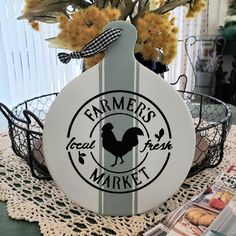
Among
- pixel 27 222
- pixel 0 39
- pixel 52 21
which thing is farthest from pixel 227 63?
pixel 27 222

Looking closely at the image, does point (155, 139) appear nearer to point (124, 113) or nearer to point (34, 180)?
point (124, 113)

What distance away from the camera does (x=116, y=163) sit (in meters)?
0.48

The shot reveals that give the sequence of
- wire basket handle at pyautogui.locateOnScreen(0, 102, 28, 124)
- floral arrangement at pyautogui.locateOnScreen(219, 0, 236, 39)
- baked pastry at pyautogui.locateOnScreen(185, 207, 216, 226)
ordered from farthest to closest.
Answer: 1. floral arrangement at pyautogui.locateOnScreen(219, 0, 236, 39)
2. wire basket handle at pyautogui.locateOnScreen(0, 102, 28, 124)
3. baked pastry at pyautogui.locateOnScreen(185, 207, 216, 226)

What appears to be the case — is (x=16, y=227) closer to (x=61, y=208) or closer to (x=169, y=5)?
(x=61, y=208)

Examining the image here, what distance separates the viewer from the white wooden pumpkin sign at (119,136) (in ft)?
1.53

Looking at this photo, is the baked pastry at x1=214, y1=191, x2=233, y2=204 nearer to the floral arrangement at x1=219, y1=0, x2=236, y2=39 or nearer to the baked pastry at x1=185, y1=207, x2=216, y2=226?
the baked pastry at x1=185, y1=207, x2=216, y2=226

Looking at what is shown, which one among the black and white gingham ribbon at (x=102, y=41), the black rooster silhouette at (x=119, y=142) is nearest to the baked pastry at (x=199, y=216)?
the black rooster silhouette at (x=119, y=142)

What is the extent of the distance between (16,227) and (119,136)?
0.72 ft

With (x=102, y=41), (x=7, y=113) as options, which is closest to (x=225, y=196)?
(x=102, y=41)

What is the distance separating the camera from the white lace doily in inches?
18.1

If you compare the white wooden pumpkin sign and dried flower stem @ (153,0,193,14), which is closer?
the white wooden pumpkin sign

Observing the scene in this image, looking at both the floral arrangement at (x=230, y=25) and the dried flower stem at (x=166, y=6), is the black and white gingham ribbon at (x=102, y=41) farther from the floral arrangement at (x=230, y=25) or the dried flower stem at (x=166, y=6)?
the floral arrangement at (x=230, y=25)

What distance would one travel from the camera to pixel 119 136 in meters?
0.48

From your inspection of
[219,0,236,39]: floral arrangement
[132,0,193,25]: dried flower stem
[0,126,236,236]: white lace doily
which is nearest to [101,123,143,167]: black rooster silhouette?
[0,126,236,236]: white lace doily
